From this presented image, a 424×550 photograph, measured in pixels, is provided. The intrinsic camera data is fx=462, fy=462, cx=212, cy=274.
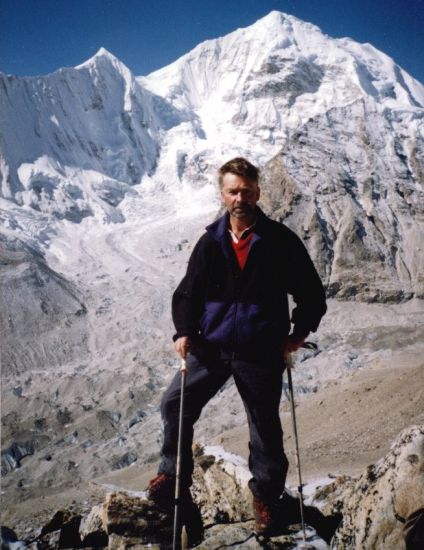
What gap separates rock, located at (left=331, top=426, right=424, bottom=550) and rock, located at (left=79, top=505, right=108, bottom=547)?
195 cm

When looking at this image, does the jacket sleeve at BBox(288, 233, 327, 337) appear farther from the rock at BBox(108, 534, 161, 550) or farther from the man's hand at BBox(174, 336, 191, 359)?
the rock at BBox(108, 534, 161, 550)

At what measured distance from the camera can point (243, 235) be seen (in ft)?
10.7

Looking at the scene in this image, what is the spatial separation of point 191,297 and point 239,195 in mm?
801

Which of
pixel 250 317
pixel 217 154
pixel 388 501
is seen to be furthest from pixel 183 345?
pixel 217 154

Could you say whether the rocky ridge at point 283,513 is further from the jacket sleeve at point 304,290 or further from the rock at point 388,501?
the jacket sleeve at point 304,290

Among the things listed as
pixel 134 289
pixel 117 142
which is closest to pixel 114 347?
pixel 134 289

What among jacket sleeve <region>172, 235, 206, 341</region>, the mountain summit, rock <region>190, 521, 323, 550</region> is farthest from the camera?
the mountain summit

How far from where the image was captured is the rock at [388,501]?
2609 millimetres

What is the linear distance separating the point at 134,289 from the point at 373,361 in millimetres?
20193

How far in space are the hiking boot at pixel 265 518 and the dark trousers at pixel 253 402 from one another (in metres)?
0.05

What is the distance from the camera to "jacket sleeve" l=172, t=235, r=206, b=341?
3.29 metres

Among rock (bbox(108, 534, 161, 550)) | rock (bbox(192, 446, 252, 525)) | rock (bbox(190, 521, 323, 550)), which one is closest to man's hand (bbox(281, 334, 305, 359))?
rock (bbox(190, 521, 323, 550))

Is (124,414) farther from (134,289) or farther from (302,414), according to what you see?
(134,289)

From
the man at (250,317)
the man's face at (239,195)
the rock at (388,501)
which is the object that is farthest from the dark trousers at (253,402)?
the man's face at (239,195)
